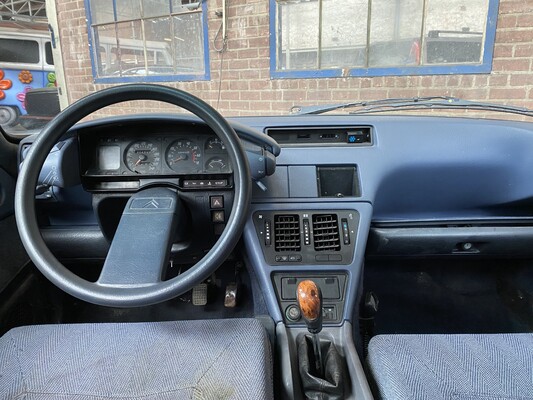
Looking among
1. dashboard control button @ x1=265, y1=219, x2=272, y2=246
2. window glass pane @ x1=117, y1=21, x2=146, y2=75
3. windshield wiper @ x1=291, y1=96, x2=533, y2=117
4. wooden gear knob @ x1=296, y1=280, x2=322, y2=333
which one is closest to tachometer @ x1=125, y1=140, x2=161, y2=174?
dashboard control button @ x1=265, y1=219, x2=272, y2=246

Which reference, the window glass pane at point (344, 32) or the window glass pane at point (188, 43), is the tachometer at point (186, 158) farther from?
the window glass pane at point (188, 43)

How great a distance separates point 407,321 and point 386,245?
0.44 meters

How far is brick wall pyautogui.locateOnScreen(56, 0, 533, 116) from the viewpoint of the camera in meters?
2.81

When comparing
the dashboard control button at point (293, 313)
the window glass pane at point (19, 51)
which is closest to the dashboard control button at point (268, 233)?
the dashboard control button at point (293, 313)

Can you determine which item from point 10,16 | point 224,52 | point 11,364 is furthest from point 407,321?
point 10,16

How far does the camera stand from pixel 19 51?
5156mm

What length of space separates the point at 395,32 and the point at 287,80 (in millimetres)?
932

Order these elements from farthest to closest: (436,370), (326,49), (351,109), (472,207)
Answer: (326,49) < (351,109) < (472,207) < (436,370)

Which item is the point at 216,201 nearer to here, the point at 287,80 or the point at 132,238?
the point at 132,238

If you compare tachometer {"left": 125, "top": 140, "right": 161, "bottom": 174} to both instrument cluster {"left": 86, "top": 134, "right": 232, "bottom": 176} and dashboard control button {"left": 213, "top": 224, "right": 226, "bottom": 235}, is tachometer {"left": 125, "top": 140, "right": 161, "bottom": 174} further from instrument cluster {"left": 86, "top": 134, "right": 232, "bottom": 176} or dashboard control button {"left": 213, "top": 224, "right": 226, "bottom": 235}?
dashboard control button {"left": 213, "top": 224, "right": 226, "bottom": 235}

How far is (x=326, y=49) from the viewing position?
10.9 feet

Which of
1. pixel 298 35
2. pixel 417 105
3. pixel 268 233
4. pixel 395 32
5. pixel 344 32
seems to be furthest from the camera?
pixel 298 35

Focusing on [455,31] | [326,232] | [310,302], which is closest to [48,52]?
[455,31]

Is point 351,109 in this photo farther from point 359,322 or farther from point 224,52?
point 224,52
